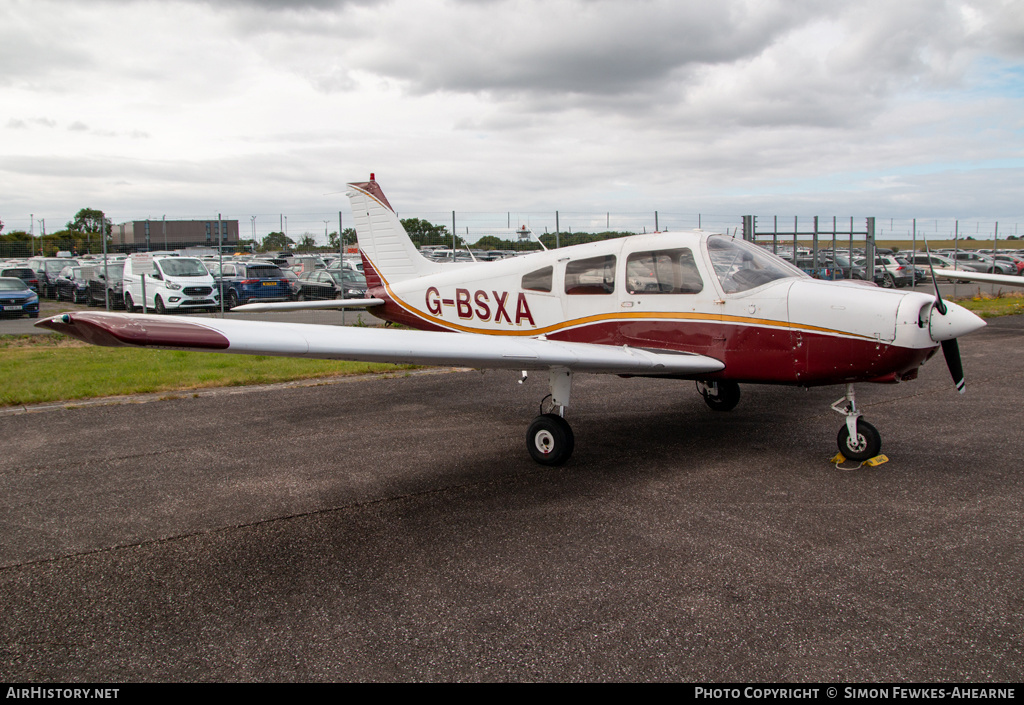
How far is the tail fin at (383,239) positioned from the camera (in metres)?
9.91

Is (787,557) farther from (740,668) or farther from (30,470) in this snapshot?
(30,470)

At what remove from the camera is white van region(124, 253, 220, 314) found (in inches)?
774

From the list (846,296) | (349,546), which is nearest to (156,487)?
(349,546)

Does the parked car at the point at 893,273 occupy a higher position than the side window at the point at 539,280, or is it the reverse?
the parked car at the point at 893,273

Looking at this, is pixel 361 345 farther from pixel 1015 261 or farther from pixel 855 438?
pixel 1015 261

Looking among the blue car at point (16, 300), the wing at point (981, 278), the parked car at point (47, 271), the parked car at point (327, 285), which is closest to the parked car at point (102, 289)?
the blue car at point (16, 300)

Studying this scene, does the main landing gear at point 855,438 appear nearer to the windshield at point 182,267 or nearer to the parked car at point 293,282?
the windshield at point 182,267

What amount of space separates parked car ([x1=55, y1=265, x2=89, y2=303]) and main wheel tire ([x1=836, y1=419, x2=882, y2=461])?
2530 cm

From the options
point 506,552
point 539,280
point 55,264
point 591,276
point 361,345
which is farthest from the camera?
point 55,264

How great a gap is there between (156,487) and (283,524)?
4.97ft

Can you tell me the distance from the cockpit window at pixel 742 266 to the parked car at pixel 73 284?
24186mm

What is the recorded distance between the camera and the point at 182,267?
21.2 meters

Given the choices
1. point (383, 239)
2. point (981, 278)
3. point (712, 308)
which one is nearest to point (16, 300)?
point (383, 239)

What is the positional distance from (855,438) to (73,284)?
27067mm
